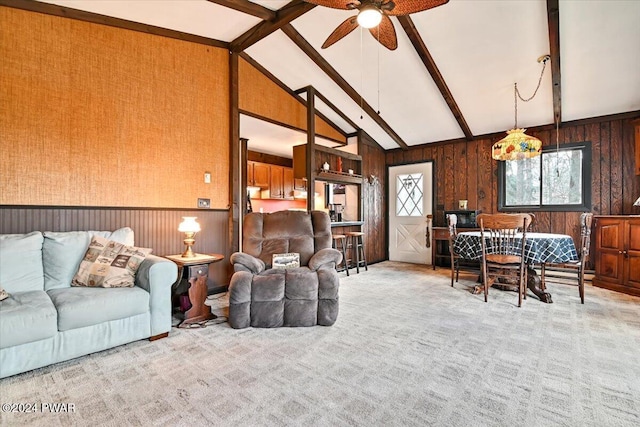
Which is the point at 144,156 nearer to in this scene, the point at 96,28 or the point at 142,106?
the point at 142,106

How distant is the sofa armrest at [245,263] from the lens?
9.50 feet

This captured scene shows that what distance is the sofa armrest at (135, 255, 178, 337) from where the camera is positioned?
97.0 inches

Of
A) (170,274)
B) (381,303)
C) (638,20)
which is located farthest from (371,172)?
(170,274)

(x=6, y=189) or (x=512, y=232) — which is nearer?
(x=6, y=189)

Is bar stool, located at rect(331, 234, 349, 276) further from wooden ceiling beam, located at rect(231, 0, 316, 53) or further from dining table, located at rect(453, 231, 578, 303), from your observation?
wooden ceiling beam, located at rect(231, 0, 316, 53)

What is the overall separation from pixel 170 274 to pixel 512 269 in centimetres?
383

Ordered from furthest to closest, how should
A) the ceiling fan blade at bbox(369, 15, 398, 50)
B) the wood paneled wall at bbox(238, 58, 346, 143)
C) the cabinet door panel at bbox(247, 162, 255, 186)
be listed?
the cabinet door panel at bbox(247, 162, 255, 186)
the wood paneled wall at bbox(238, 58, 346, 143)
the ceiling fan blade at bbox(369, 15, 398, 50)

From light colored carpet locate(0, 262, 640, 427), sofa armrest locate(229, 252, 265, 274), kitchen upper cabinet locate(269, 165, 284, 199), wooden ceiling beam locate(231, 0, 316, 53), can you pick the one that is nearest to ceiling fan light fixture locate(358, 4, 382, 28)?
wooden ceiling beam locate(231, 0, 316, 53)

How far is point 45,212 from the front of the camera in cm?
280

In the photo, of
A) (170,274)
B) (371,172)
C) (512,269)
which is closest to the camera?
(170,274)

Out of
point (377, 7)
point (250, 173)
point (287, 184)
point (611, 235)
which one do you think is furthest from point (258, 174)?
point (611, 235)

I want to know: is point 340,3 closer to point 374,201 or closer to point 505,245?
point 505,245

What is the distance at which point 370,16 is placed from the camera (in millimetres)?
2188

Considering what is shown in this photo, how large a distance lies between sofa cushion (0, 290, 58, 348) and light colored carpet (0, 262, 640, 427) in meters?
0.25
